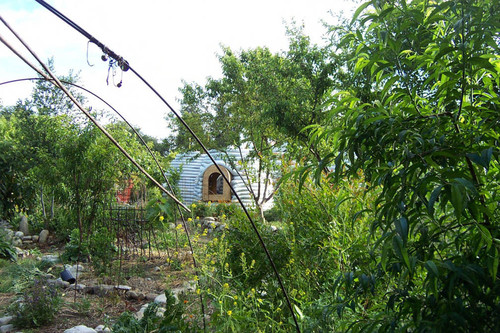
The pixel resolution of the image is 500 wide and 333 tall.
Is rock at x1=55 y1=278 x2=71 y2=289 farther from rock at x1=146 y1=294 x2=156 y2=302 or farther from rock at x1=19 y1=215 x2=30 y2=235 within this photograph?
rock at x1=19 y1=215 x2=30 y2=235

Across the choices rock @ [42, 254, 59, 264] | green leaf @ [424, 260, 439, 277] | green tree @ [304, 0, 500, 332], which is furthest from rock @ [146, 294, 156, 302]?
green leaf @ [424, 260, 439, 277]

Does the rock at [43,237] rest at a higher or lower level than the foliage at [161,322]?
lower

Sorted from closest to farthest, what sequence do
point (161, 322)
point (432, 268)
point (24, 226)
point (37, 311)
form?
point (432, 268) → point (161, 322) → point (37, 311) → point (24, 226)

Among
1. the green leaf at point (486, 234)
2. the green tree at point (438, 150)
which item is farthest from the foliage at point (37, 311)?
the green leaf at point (486, 234)

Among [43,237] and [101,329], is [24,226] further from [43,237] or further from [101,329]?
[101,329]

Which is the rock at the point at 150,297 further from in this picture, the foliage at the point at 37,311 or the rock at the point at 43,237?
the rock at the point at 43,237

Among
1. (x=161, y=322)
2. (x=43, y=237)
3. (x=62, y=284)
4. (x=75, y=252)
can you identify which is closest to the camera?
(x=161, y=322)

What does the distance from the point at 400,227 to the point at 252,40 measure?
10.9 meters

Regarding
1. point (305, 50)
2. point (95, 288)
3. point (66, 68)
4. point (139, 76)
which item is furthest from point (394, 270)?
point (66, 68)

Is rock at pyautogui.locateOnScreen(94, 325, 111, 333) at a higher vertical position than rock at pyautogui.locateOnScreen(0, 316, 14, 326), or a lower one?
higher

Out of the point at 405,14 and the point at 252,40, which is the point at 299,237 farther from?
the point at 252,40

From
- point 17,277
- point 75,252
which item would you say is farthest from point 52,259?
point 17,277

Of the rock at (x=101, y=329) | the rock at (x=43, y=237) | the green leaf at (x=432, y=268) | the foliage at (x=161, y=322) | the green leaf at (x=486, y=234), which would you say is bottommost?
the rock at (x=101, y=329)

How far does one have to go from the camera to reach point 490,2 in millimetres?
1146
